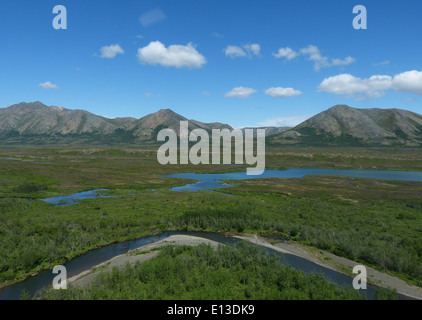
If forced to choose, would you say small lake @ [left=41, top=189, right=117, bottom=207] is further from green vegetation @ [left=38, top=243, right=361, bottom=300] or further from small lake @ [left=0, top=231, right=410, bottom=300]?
green vegetation @ [left=38, top=243, right=361, bottom=300]

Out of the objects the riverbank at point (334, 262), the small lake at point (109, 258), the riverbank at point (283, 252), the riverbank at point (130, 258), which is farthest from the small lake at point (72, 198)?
the riverbank at point (334, 262)

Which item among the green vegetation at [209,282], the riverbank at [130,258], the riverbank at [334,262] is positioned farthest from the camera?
the riverbank at [130,258]

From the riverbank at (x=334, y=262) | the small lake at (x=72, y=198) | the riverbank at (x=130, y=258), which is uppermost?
the small lake at (x=72, y=198)

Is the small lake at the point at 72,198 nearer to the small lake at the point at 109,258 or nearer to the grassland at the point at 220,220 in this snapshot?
the grassland at the point at 220,220
